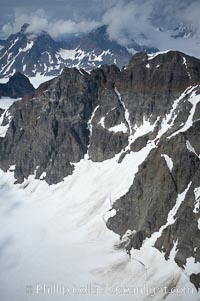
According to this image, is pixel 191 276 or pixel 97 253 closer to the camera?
pixel 191 276

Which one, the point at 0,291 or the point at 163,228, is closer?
the point at 0,291

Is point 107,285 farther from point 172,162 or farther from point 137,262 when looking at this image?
point 172,162

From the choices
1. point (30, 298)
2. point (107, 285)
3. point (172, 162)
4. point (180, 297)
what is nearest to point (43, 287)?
point (30, 298)

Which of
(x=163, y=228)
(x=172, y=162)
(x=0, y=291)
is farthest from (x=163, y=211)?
(x=0, y=291)

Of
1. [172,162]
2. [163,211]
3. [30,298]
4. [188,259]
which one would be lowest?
[30,298]

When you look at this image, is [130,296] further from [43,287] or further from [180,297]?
[43,287]

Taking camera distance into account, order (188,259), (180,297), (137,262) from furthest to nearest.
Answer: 1. (137,262)
2. (188,259)
3. (180,297)

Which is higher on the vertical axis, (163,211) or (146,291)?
(163,211)

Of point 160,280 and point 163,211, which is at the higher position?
point 163,211

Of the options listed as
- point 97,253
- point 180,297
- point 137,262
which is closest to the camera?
point 180,297
